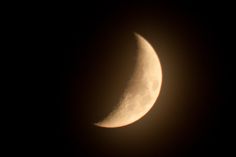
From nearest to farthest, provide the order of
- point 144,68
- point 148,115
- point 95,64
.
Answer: point 95,64 < point 144,68 < point 148,115

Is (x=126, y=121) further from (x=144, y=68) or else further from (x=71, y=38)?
(x=71, y=38)

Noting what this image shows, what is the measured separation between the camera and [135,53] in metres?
4.89

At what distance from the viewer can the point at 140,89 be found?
5.00 metres

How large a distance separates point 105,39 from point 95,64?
0.43 meters

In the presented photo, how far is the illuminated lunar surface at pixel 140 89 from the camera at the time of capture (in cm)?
493

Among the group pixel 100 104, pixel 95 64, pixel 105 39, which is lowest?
pixel 100 104

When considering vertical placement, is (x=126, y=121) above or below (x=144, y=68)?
below

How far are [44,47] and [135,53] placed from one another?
4.60 feet

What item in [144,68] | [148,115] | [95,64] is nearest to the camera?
[95,64]

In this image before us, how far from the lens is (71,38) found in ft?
15.5

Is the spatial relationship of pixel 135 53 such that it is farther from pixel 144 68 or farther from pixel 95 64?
pixel 95 64

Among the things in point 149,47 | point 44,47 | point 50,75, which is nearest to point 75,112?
point 50,75

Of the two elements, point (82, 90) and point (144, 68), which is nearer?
point (82, 90)

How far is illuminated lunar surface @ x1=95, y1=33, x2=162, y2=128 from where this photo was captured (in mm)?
4926
